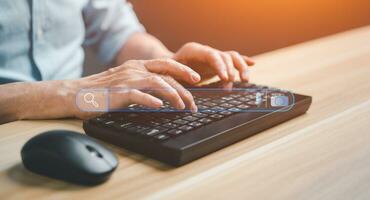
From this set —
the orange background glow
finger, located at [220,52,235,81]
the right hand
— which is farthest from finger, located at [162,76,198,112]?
the orange background glow

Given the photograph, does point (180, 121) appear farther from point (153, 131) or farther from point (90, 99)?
point (90, 99)

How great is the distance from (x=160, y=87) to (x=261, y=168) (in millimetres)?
202

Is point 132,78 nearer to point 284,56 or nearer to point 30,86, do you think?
point 30,86

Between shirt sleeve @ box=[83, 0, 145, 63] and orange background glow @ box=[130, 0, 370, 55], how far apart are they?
319 millimetres

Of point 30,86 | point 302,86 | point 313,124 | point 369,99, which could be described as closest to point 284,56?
point 302,86

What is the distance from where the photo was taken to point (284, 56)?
44.4 inches

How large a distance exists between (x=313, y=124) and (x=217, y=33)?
123 centimetres

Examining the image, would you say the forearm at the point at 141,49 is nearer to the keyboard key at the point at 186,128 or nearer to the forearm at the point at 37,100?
the forearm at the point at 37,100

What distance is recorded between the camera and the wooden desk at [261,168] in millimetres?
469

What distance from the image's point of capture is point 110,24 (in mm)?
1440

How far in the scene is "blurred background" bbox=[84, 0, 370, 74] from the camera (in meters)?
1.80

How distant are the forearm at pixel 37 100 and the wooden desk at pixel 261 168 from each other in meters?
0.02
